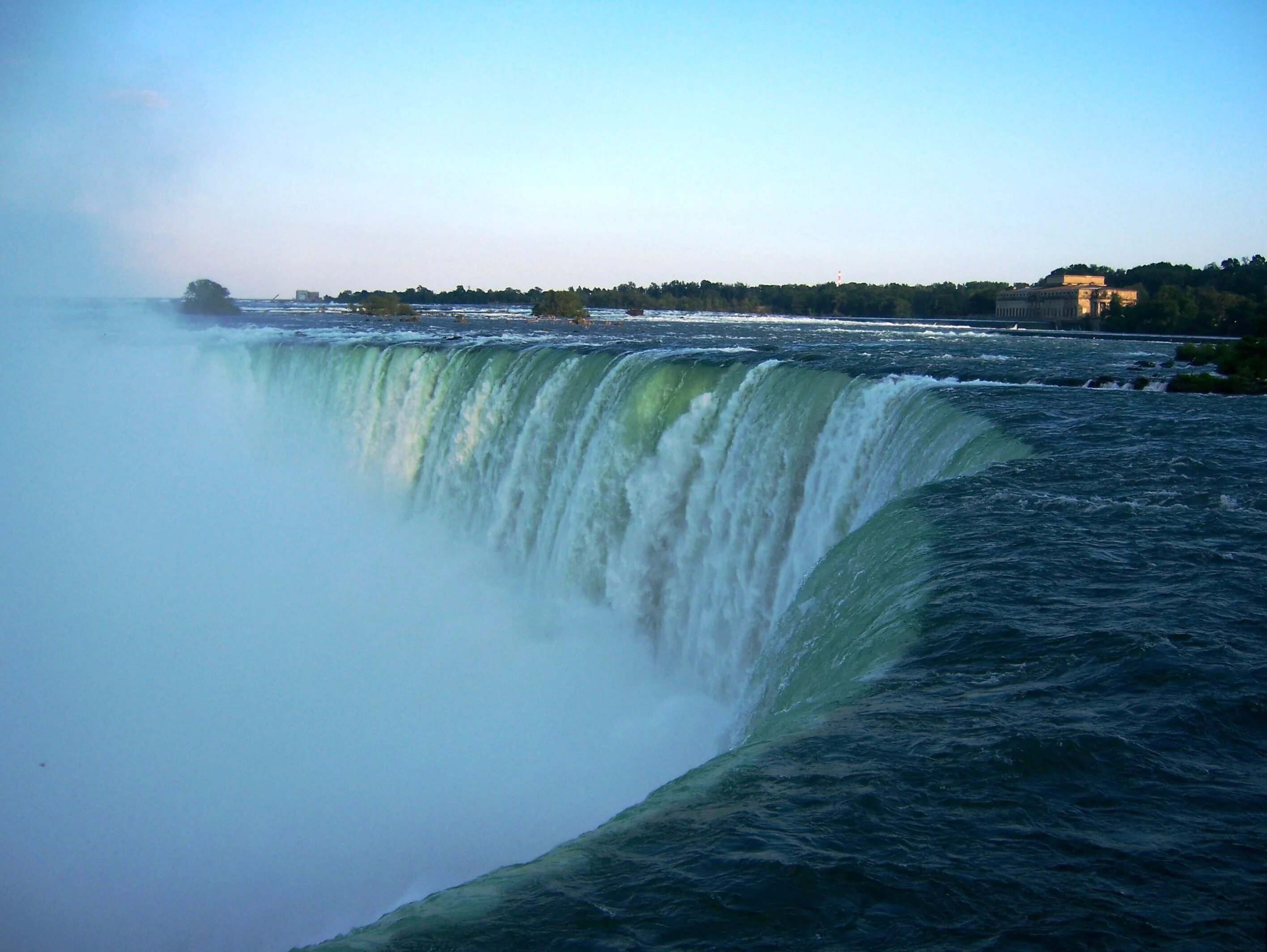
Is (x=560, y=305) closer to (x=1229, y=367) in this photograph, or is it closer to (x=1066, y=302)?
(x=1066, y=302)

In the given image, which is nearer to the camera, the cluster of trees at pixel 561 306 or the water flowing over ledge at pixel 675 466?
the water flowing over ledge at pixel 675 466

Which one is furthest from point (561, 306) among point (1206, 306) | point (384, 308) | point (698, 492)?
point (698, 492)

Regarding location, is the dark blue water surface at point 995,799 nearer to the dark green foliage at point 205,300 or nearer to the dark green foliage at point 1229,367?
the dark green foliage at point 1229,367

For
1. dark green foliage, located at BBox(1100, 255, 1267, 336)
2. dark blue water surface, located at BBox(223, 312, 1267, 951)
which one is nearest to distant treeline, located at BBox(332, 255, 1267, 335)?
dark green foliage, located at BBox(1100, 255, 1267, 336)

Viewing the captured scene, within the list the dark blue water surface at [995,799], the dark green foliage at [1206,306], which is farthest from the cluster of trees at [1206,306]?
the dark blue water surface at [995,799]

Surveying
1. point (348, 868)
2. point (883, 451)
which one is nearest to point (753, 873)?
point (348, 868)

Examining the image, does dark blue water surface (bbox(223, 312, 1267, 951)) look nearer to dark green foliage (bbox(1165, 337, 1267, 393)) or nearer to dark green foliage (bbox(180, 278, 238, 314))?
dark green foliage (bbox(1165, 337, 1267, 393))
